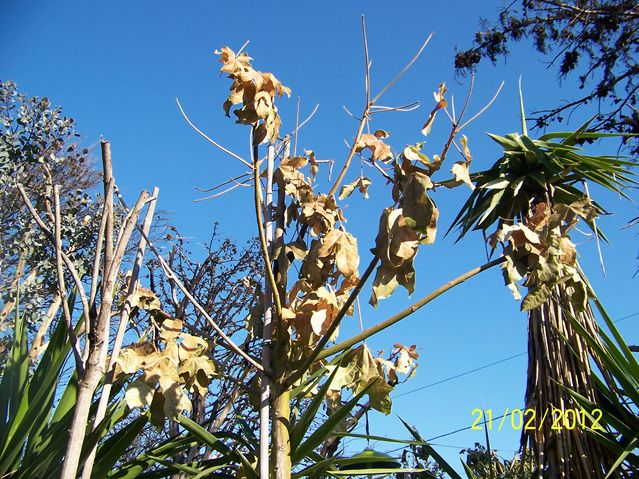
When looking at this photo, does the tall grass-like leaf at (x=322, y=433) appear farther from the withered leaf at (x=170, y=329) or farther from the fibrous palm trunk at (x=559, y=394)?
the fibrous palm trunk at (x=559, y=394)

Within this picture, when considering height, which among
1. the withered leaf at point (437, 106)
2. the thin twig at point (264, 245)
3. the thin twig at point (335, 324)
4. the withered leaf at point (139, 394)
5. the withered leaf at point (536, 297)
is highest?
the withered leaf at point (437, 106)

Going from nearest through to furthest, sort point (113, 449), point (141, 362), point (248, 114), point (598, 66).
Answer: point (141, 362) → point (248, 114) → point (113, 449) → point (598, 66)

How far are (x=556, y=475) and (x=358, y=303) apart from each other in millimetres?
1946

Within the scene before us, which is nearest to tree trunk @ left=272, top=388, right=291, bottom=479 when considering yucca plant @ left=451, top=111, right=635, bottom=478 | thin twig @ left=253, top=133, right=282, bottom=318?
thin twig @ left=253, top=133, right=282, bottom=318

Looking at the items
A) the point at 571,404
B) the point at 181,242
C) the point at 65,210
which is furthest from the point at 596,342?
the point at 65,210

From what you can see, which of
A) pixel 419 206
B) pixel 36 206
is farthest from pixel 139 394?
pixel 36 206

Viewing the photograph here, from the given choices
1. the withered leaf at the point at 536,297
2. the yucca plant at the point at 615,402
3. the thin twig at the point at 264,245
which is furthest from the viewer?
the yucca plant at the point at 615,402

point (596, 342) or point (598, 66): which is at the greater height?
point (598, 66)

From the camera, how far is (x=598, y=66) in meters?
5.77

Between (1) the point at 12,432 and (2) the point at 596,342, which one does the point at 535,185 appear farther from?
(1) the point at 12,432

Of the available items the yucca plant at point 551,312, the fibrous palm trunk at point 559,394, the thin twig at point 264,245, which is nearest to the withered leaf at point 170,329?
the thin twig at point 264,245

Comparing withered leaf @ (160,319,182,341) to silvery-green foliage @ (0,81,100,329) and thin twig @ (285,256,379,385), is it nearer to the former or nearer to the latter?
thin twig @ (285,256,379,385)

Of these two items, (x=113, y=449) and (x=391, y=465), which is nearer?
(x=113, y=449)

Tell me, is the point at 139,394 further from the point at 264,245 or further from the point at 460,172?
the point at 460,172
